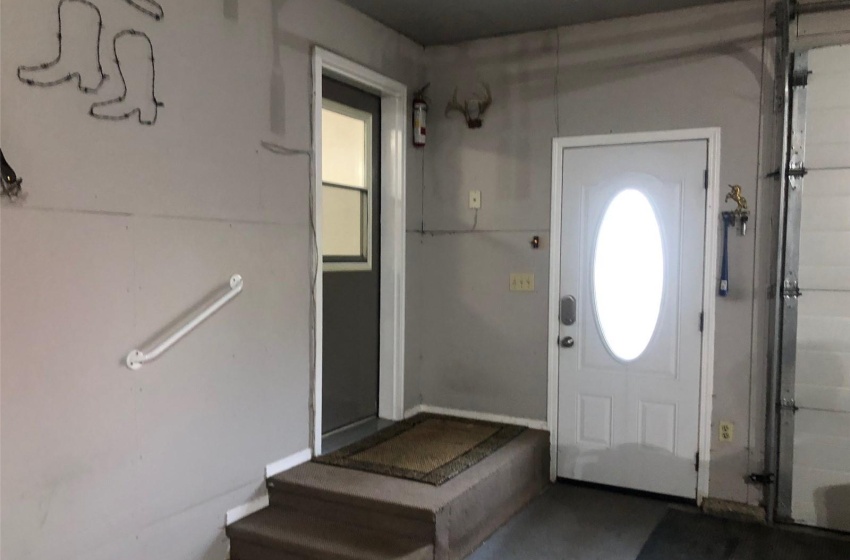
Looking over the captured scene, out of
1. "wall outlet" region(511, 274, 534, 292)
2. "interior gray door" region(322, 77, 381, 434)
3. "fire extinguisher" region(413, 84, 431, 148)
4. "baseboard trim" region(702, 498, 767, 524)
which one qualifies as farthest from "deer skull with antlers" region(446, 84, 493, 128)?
"baseboard trim" region(702, 498, 767, 524)

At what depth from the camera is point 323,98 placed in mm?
3584

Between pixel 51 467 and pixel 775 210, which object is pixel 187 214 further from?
pixel 775 210

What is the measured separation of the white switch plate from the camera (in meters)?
4.15

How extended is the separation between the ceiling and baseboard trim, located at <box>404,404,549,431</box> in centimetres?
226

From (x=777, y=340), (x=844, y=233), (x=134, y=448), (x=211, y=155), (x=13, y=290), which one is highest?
(x=211, y=155)

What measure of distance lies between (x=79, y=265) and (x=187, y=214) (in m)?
0.49

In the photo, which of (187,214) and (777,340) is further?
(777,340)

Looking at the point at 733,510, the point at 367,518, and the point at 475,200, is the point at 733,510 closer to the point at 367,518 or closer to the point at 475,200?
the point at 367,518

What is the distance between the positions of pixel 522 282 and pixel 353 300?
39.1 inches

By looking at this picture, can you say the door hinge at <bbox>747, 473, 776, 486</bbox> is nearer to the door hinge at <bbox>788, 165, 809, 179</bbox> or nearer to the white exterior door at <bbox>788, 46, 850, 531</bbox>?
the white exterior door at <bbox>788, 46, 850, 531</bbox>

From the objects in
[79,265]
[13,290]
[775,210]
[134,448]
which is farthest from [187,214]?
[775,210]

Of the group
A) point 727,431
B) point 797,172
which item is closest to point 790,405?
point 727,431

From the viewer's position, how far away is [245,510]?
301 cm

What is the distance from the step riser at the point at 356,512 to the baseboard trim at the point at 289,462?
8 cm
